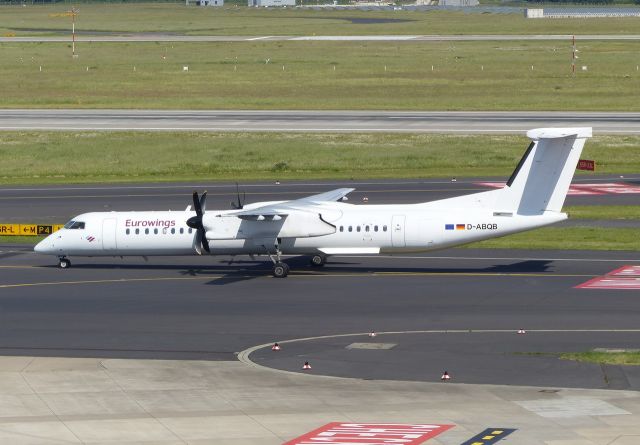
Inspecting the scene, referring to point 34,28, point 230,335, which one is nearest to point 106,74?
point 34,28

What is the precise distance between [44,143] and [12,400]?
183 feet

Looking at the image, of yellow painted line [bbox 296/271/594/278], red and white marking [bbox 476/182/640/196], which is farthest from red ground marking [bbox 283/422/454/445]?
red and white marking [bbox 476/182/640/196]

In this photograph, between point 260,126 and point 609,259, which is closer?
point 609,259

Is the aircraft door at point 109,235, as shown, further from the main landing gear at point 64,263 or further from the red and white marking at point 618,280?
the red and white marking at point 618,280

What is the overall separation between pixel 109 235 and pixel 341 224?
386 inches

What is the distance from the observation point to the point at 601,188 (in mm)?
63312

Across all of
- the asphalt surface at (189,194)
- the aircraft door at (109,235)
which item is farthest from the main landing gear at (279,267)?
the asphalt surface at (189,194)

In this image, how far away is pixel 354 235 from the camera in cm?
4291

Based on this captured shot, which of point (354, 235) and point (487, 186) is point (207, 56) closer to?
point (487, 186)

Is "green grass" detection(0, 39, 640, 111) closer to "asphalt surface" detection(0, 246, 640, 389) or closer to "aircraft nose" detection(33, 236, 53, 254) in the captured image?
"asphalt surface" detection(0, 246, 640, 389)

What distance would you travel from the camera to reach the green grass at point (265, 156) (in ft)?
234

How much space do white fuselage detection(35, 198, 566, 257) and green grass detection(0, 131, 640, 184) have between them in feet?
81.2

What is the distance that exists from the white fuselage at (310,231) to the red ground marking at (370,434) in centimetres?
1776

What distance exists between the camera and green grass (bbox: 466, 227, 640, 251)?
4825 centimetres
